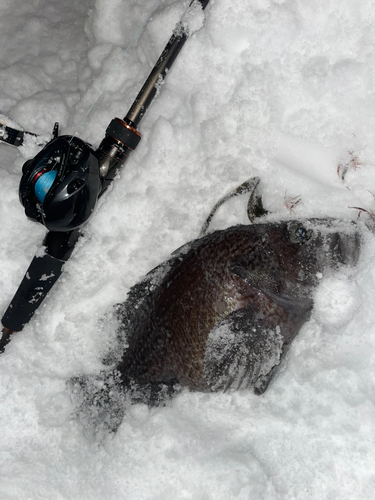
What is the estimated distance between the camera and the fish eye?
1928 mm

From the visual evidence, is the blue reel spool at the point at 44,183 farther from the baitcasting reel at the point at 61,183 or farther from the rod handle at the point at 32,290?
the rod handle at the point at 32,290

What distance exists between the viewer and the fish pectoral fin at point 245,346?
6.47ft

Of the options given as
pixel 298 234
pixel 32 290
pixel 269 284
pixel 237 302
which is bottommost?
pixel 32 290

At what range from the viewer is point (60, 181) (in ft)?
5.88

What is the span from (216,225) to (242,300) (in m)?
0.77

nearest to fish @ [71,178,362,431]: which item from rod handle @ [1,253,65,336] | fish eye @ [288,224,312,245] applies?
fish eye @ [288,224,312,245]

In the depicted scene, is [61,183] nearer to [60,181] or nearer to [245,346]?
[60,181]

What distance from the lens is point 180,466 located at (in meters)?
2.23

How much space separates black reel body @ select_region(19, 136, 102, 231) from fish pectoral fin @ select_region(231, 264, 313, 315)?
872 millimetres

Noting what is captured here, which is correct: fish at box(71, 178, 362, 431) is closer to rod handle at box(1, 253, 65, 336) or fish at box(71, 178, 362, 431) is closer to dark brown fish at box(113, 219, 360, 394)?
dark brown fish at box(113, 219, 360, 394)

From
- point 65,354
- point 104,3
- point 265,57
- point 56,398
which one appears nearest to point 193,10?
point 265,57

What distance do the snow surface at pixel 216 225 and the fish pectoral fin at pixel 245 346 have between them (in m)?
0.27

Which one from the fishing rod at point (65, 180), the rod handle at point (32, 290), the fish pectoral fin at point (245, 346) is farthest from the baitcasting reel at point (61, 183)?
the fish pectoral fin at point (245, 346)

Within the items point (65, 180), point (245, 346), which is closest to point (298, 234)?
point (245, 346)
